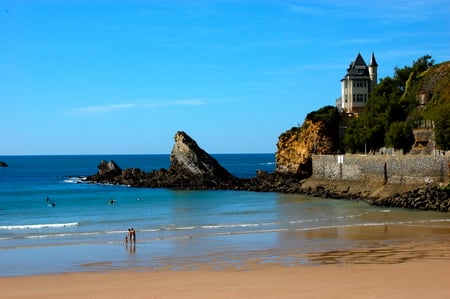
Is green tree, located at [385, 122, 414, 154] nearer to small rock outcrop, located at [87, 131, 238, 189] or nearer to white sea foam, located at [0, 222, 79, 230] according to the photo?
small rock outcrop, located at [87, 131, 238, 189]

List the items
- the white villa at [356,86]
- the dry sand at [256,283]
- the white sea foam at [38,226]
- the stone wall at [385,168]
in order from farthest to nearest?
the white villa at [356,86]
the stone wall at [385,168]
the white sea foam at [38,226]
the dry sand at [256,283]

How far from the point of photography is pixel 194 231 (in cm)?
3350

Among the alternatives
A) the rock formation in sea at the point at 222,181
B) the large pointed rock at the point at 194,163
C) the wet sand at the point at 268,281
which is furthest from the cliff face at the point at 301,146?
the wet sand at the point at 268,281

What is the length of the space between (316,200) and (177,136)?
90.2ft

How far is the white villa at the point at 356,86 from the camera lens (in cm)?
7569

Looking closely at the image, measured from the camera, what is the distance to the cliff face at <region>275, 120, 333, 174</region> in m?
69.1

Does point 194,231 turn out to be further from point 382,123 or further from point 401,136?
point 382,123

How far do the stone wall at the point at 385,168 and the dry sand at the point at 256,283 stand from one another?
2575 cm

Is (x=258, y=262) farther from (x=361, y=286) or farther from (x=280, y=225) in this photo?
(x=280, y=225)

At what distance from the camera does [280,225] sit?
1405 inches

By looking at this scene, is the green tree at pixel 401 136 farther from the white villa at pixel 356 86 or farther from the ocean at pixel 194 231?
the white villa at pixel 356 86

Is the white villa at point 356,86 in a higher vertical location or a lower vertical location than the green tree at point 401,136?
higher

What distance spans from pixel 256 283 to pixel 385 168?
34.8 metres

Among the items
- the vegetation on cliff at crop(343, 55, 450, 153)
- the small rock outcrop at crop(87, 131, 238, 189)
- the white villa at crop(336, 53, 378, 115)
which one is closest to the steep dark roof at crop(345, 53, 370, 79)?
the white villa at crop(336, 53, 378, 115)
